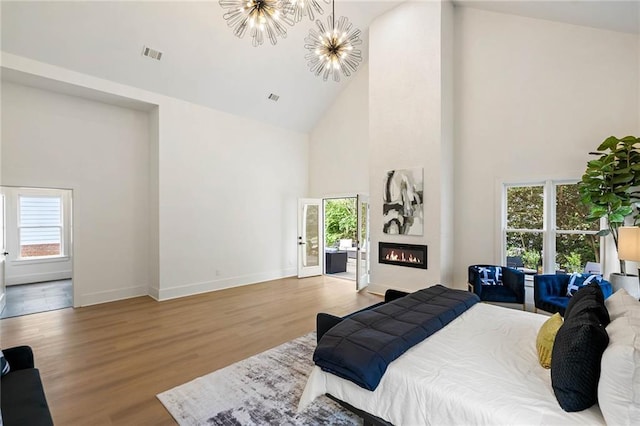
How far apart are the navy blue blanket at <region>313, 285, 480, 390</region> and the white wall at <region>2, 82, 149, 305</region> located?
5.17m

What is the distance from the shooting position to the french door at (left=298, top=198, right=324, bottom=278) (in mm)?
7785

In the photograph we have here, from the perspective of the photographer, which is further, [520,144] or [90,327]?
[520,144]

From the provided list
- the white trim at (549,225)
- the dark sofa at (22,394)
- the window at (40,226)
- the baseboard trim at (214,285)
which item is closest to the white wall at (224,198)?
the baseboard trim at (214,285)

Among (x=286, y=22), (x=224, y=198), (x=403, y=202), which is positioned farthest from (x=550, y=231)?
(x=224, y=198)

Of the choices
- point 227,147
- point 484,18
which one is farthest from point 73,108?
point 484,18

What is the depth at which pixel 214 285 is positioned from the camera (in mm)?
6449

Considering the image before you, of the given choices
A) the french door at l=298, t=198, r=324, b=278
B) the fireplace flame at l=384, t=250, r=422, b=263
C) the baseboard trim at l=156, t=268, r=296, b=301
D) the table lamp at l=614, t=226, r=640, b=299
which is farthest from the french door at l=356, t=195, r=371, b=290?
the table lamp at l=614, t=226, r=640, b=299

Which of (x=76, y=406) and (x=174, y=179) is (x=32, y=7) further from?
(x=76, y=406)

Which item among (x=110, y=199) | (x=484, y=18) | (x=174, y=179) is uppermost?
(x=484, y=18)

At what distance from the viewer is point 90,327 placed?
4363 millimetres

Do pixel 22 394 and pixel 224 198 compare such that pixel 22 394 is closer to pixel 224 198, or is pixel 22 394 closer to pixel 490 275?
pixel 224 198

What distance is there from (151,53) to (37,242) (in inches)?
227

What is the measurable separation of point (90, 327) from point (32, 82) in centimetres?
388

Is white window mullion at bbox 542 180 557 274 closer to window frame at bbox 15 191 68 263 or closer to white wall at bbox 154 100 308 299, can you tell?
white wall at bbox 154 100 308 299
